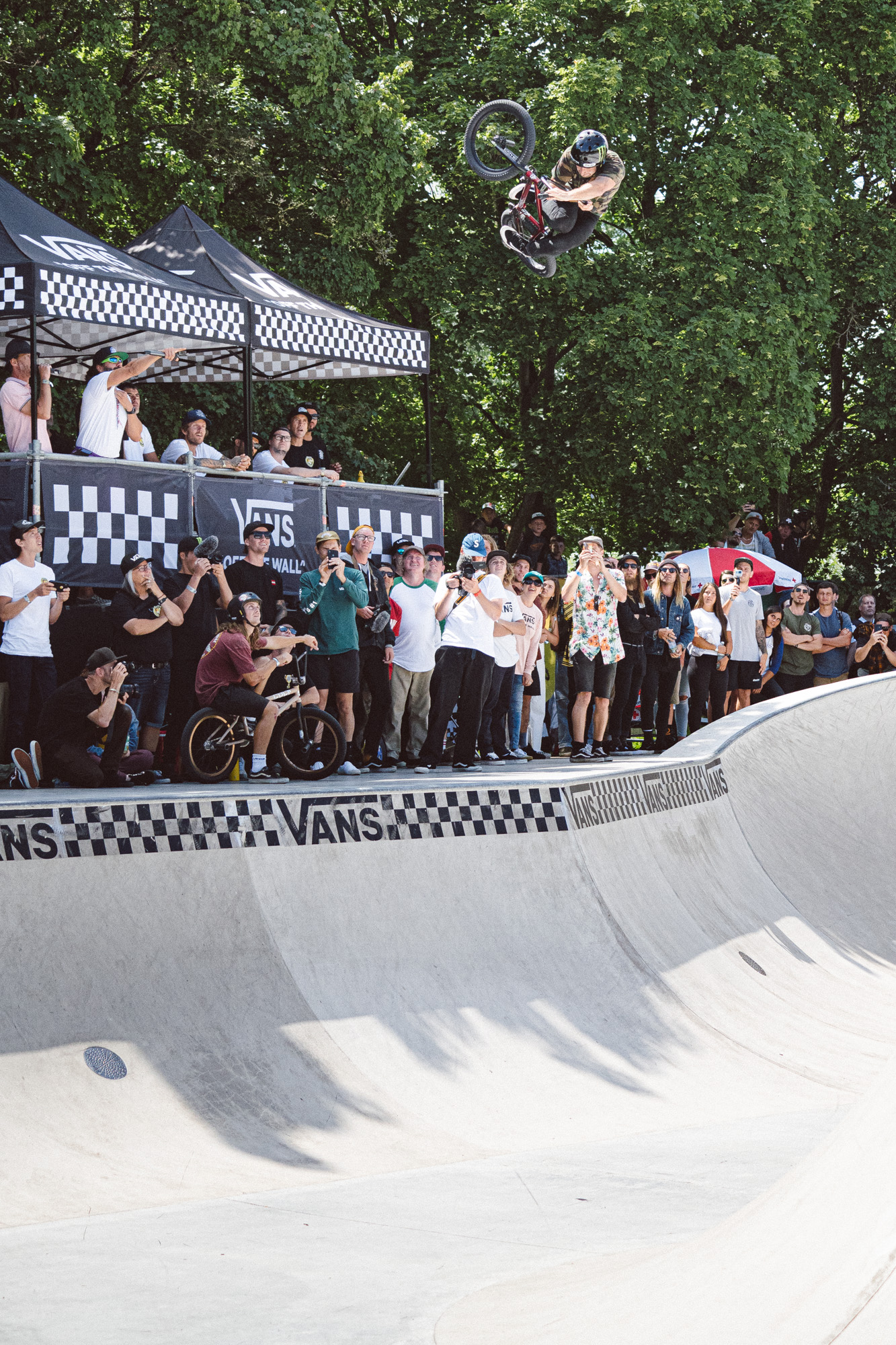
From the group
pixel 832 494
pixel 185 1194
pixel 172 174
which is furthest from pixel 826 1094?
pixel 832 494

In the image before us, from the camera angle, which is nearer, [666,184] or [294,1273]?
[294,1273]

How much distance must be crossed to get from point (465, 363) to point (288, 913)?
20.9 metres

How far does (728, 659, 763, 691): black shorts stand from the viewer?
15.2 meters

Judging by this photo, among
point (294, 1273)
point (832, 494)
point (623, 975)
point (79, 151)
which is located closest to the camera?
point (294, 1273)

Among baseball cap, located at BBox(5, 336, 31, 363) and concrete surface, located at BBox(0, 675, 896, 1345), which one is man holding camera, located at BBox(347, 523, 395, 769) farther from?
baseball cap, located at BBox(5, 336, 31, 363)

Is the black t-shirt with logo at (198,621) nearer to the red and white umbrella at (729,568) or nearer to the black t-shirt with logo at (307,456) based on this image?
the black t-shirt with logo at (307,456)

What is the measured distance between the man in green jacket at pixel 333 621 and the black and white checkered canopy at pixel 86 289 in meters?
2.52

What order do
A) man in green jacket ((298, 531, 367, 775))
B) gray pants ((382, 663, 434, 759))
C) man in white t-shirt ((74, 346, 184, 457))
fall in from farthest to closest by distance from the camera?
gray pants ((382, 663, 434, 759)) < man in white t-shirt ((74, 346, 184, 457)) < man in green jacket ((298, 531, 367, 775))

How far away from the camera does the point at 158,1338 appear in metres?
3.35

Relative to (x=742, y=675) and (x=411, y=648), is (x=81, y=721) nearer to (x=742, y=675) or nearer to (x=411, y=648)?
(x=411, y=648)

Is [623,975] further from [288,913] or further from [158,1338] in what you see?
[158,1338]

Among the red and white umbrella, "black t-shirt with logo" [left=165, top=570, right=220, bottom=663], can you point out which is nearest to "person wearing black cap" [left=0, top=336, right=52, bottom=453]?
"black t-shirt with logo" [left=165, top=570, right=220, bottom=663]

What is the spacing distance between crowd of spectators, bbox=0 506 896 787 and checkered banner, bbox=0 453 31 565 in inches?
11.9

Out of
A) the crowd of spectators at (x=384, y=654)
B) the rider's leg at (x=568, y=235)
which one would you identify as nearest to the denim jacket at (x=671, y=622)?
the crowd of spectators at (x=384, y=654)
